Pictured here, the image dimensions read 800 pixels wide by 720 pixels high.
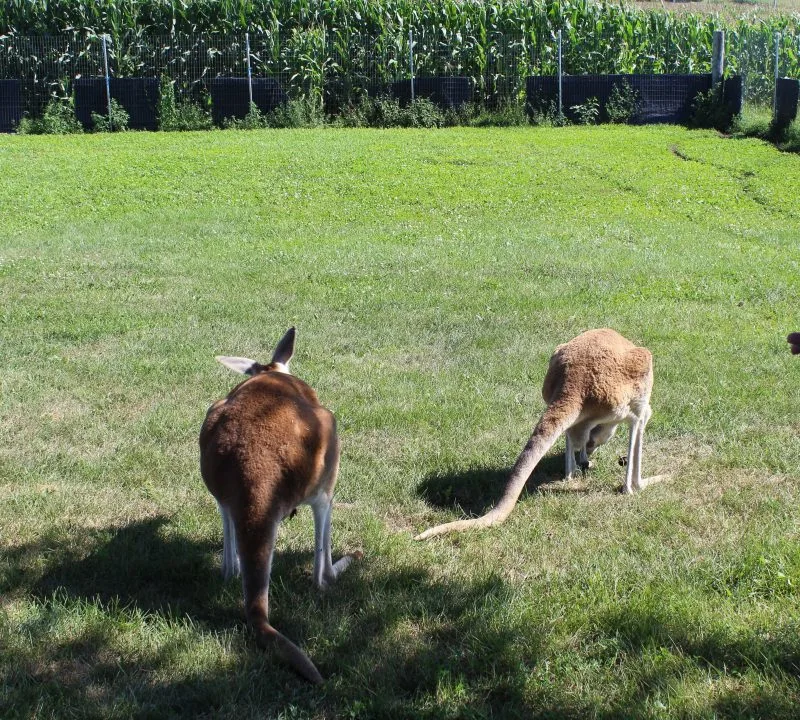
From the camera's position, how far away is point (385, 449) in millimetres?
5656

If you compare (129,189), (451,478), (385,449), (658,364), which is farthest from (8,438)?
(129,189)

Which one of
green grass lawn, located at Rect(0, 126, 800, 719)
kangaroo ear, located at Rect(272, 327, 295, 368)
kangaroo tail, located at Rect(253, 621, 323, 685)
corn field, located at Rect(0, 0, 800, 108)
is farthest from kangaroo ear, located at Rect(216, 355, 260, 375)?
corn field, located at Rect(0, 0, 800, 108)

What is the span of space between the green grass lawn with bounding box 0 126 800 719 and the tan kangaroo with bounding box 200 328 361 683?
0.19 meters

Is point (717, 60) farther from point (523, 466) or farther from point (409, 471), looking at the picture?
point (523, 466)

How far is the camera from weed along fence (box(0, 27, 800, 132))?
22047mm

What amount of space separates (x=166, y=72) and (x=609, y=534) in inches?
858

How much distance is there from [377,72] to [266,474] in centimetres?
2177

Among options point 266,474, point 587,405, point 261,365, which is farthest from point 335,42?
point 266,474

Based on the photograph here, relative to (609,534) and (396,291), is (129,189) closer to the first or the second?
(396,291)

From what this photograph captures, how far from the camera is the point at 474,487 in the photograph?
5.22 metres

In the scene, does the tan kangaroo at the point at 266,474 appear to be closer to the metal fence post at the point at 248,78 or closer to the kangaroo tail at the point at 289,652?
the kangaroo tail at the point at 289,652

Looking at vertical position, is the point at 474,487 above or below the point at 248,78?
below

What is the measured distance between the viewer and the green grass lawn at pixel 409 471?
347 centimetres

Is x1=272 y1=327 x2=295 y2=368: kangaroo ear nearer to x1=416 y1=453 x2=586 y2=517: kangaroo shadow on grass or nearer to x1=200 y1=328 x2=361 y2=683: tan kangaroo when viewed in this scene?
x1=200 y1=328 x2=361 y2=683: tan kangaroo
